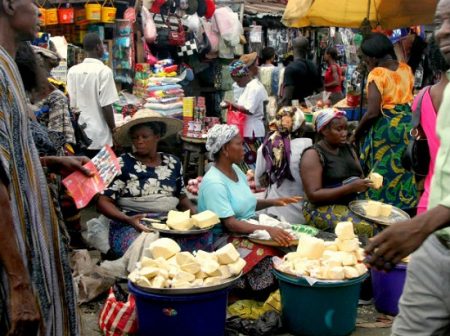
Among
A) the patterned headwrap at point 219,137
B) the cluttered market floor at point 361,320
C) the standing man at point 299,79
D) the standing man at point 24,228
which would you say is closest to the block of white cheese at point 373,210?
the cluttered market floor at point 361,320

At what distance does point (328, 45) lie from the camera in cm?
1205

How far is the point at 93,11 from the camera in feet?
25.6

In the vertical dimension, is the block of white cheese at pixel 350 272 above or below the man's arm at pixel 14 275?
below

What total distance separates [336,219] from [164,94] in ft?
13.5

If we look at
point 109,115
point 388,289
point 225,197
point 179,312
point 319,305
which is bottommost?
point 388,289

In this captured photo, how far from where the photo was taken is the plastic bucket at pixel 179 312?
11.4 ft

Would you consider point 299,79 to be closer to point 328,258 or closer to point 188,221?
point 188,221

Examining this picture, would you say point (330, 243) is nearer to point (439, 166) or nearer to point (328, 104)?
point (439, 166)

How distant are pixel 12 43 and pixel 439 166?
1512 mm

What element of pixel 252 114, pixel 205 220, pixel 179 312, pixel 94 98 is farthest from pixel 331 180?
pixel 252 114

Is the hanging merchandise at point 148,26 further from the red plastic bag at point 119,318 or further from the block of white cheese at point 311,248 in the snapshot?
the red plastic bag at point 119,318

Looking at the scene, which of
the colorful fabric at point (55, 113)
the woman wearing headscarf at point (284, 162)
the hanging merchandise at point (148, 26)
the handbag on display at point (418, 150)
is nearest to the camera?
the handbag on display at point (418, 150)

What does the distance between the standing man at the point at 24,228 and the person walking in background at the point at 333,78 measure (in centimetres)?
800

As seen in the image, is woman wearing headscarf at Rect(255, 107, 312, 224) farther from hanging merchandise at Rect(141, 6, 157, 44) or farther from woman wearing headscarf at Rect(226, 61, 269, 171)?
hanging merchandise at Rect(141, 6, 157, 44)
